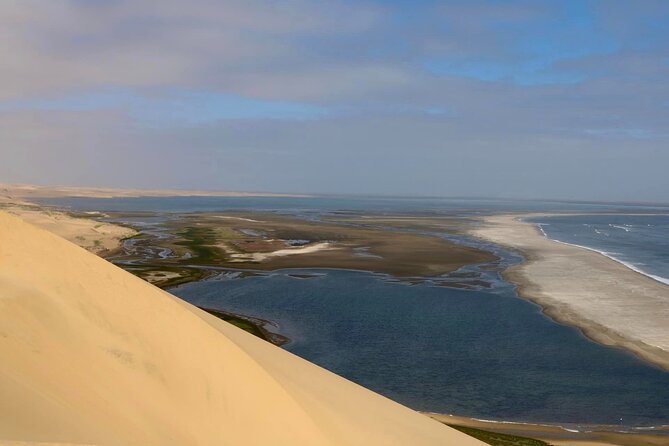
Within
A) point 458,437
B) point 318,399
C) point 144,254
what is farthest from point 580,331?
point 144,254

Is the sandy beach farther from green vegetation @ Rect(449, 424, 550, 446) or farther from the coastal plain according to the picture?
green vegetation @ Rect(449, 424, 550, 446)

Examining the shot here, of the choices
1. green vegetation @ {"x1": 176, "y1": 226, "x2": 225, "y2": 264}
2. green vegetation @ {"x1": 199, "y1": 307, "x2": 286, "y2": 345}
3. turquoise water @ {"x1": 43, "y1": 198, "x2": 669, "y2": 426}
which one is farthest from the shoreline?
green vegetation @ {"x1": 176, "y1": 226, "x2": 225, "y2": 264}

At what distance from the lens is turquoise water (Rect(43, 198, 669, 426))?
19.1 metres

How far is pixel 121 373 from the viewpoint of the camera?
743cm

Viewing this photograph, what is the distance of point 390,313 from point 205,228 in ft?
171

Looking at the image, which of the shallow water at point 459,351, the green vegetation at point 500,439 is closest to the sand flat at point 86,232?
the shallow water at point 459,351

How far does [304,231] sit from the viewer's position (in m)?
79.1

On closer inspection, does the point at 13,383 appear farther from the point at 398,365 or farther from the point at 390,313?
the point at 390,313

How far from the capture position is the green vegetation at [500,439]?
49.0ft

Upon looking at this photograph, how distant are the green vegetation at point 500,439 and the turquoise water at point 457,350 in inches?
82.4

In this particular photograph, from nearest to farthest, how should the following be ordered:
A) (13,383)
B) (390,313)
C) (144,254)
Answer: (13,383), (390,313), (144,254)

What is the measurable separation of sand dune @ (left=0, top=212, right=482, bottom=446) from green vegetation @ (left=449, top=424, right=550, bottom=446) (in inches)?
211

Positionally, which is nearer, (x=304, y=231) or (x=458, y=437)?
(x=458, y=437)

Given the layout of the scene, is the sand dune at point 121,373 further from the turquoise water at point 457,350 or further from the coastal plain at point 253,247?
the coastal plain at point 253,247
